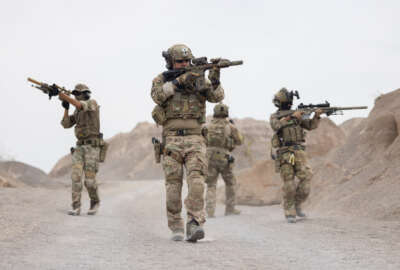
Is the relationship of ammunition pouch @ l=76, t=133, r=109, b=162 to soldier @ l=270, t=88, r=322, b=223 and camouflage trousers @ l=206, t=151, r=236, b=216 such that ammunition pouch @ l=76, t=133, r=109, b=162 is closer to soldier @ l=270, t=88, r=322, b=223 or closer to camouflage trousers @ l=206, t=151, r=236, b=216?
camouflage trousers @ l=206, t=151, r=236, b=216

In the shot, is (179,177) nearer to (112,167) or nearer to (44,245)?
(44,245)

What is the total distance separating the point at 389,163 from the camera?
34.6 feet

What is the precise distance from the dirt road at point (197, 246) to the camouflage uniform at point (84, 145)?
5.19 ft

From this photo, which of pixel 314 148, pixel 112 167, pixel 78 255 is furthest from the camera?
pixel 112 167

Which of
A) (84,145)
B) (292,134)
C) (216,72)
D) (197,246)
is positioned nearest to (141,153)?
(84,145)

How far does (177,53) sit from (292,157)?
3.56 meters

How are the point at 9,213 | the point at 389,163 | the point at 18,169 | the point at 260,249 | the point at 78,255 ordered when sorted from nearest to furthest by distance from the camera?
the point at 78,255
the point at 260,249
the point at 9,213
the point at 389,163
the point at 18,169

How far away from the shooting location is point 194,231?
5926 millimetres

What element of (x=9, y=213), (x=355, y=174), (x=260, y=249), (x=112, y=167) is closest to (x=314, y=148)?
(x=355, y=174)

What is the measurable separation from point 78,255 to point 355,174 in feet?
27.7

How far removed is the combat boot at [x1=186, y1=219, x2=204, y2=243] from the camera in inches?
232

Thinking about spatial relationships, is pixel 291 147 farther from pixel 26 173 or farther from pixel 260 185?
pixel 26 173

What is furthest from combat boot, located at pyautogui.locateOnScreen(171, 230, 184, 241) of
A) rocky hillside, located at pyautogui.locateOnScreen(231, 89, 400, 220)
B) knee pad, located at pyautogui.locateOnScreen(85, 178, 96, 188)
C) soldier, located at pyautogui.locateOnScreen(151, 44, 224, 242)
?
knee pad, located at pyautogui.locateOnScreen(85, 178, 96, 188)

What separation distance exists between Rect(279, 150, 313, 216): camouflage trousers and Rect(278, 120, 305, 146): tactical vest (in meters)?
0.20
